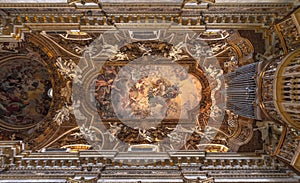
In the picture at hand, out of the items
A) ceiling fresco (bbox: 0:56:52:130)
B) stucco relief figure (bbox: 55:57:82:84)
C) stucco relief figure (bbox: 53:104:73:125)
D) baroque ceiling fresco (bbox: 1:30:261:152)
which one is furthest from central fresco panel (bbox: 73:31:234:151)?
ceiling fresco (bbox: 0:56:52:130)

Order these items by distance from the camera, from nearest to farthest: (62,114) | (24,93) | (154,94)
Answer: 1. (62,114)
2. (24,93)
3. (154,94)

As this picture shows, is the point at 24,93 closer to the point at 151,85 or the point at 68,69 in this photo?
the point at 68,69

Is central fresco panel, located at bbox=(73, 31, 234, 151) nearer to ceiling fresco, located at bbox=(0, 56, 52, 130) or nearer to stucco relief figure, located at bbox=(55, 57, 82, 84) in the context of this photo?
stucco relief figure, located at bbox=(55, 57, 82, 84)

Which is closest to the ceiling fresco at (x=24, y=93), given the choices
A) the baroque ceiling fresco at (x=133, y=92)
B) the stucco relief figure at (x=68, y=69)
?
the baroque ceiling fresco at (x=133, y=92)

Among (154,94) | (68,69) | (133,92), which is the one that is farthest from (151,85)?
(68,69)

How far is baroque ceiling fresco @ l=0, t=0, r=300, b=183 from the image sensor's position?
9492mm

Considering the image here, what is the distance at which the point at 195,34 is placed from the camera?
36.6 ft

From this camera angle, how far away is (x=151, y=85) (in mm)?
13578

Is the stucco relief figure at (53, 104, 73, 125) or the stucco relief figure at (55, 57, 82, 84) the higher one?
the stucco relief figure at (55, 57, 82, 84)

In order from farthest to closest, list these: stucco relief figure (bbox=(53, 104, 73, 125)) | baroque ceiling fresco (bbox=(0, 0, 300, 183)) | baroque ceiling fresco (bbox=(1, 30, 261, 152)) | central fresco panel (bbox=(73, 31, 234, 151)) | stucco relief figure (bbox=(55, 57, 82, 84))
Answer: stucco relief figure (bbox=(53, 104, 73, 125)) < central fresco panel (bbox=(73, 31, 234, 151)) < stucco relief figure (bbox=(55, 57, 82, 84)) < baroque ceiling fresco (bbox=(1, 30, 261, 152)) < baroque ceiling fresco (bbox=(0, 0, 300, 183))

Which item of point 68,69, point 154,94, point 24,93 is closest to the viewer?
point 68,69

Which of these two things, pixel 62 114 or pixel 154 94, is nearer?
pixel 62 114

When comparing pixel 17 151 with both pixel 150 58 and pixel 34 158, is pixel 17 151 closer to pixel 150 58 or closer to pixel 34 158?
pixel 34 158

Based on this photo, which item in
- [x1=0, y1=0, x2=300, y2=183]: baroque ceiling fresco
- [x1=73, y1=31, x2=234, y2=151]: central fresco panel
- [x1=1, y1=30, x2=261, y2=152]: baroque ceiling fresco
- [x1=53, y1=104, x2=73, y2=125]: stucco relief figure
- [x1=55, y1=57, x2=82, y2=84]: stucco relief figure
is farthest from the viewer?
[x1=53, y1=104, x2=73, y2=125]: stucco relief figure
